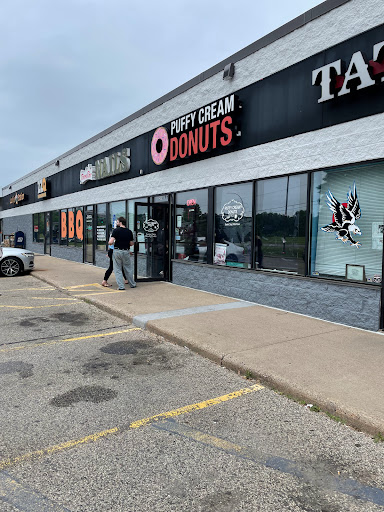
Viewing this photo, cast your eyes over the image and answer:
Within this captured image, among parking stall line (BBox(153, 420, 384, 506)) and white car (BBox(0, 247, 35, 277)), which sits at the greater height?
white car (BBox(0, 247, 35, 277))

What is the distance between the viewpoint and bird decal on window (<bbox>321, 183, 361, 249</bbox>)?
6766 millimetres

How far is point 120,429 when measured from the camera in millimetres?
3314

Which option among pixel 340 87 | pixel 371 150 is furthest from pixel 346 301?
pixel 340 87

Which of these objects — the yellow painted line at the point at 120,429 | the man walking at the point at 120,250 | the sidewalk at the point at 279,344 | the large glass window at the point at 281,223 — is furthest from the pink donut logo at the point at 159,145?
the yellow painted line at the point at 120,429

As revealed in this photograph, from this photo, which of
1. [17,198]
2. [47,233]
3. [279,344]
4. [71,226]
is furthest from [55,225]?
[279,344]

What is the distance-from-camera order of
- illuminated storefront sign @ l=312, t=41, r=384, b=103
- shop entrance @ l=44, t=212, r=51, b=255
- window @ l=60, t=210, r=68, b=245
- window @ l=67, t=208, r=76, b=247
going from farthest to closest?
shop entrance @ l=44, t=212, r=51, b=255
window @ l=60, t=210, r=68, b=245
window @ l=67, t=208, r=76, b=247
illuminated storefront sign @ l=312, t=41, r=384, b=103

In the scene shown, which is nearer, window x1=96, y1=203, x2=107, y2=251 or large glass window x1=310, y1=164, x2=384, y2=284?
large glass window x1=310, y1=164, x2=384, y2=284

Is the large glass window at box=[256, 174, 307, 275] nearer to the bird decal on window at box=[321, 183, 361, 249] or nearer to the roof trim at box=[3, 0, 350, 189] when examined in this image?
the bird decal on window at box=[321, 183, 361, 249]

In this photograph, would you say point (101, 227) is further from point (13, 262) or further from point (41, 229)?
point (41, 229)

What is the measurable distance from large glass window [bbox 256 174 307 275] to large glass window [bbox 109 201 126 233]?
24.6 feet

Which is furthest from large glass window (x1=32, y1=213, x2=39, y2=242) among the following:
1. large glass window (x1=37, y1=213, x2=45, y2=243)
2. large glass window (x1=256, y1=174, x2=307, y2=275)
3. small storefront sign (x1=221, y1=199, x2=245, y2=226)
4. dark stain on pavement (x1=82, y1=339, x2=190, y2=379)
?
dark stain on pavement (x1=82, y1=339, x2=190, y2=379)

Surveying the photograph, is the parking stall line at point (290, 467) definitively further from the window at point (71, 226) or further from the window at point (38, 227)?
the window at point (38, 227)

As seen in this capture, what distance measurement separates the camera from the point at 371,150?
250 inches

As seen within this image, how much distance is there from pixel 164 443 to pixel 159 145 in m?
10.2
